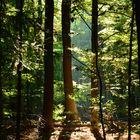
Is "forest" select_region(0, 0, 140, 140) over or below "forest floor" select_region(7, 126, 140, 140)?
over

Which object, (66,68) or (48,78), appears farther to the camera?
(66,68)

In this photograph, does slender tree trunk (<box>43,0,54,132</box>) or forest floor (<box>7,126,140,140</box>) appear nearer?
forest floor (<box>7,126,140,140</box>)

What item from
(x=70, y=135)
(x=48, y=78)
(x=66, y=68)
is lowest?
(x=70, y=135)

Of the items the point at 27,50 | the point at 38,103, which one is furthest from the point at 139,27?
the point at 38,103

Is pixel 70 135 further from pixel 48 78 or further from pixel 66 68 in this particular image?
pixel 66 68

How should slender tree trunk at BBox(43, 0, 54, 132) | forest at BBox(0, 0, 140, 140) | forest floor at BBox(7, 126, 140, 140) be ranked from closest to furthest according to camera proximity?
forest at BBox(0, 0, 140, 140)
forest floor at BBox(7, 126, 140, 140)
slender tree trunk at BBox(43, 0, 54, 132)

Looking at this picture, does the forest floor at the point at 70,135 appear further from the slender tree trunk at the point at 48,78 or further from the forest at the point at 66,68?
the slender tree trunk at the point at 48,78

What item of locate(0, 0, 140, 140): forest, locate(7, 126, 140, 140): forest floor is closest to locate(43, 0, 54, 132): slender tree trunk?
locate(0, 0, 140, 140): forest

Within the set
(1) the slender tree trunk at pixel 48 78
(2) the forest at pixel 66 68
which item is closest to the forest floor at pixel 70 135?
(2) the forest at pixel 66 68

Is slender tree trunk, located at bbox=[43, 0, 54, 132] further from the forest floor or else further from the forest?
the forest floor

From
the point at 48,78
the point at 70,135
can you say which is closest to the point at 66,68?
the point at 48,78

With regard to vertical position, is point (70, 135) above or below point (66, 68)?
below

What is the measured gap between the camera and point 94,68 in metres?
11.7

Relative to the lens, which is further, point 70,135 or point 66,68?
point 66,68
